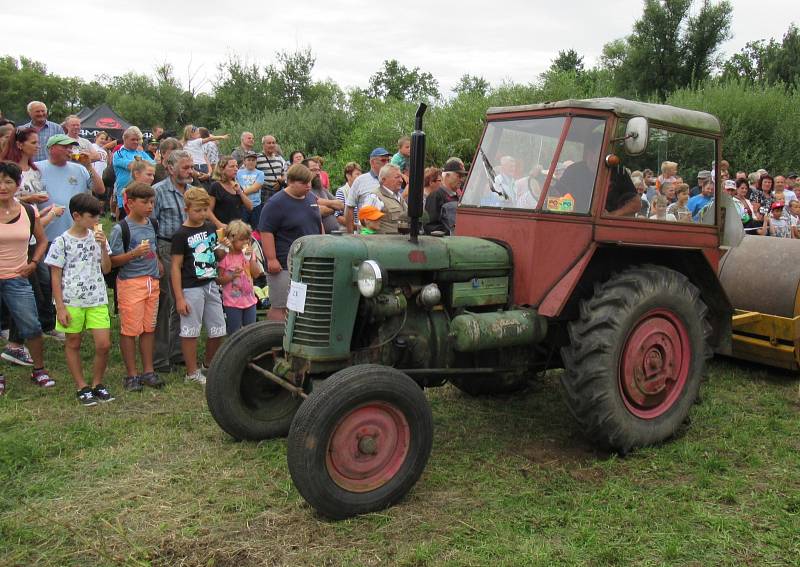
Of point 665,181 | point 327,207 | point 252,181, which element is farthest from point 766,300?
point 252,181

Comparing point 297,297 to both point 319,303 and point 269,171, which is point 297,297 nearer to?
point 319,303

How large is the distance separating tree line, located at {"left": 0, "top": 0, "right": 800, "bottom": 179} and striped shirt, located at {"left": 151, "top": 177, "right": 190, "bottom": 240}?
12.2 metres

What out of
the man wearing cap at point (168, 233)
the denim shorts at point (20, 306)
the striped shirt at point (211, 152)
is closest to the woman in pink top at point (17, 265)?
the denim shorts at point (20, 306)

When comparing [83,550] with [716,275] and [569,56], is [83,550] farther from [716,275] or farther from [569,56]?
[569,56]

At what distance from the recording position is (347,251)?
392 centimetres

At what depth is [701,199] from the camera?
4.79m

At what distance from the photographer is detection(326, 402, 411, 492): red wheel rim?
11.7 feet

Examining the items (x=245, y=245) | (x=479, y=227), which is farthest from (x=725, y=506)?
(x=245, y=245)

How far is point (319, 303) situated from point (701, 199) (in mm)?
2768

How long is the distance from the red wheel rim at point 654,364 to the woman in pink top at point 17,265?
4467 millimetres

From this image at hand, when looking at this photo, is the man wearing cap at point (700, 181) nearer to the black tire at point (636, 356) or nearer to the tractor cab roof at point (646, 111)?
the tractor cab roof at point (646, 111)

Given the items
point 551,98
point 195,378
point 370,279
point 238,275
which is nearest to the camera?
point 370,279

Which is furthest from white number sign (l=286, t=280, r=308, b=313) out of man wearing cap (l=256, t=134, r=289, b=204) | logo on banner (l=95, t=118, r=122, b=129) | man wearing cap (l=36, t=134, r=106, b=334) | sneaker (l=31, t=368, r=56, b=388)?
logo on banner (l=95, t=118, r=122, b=129)

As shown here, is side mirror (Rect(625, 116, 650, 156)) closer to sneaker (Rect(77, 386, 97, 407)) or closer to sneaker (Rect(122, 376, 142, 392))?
sneaker (Rect(122, 376, 142, 392))
